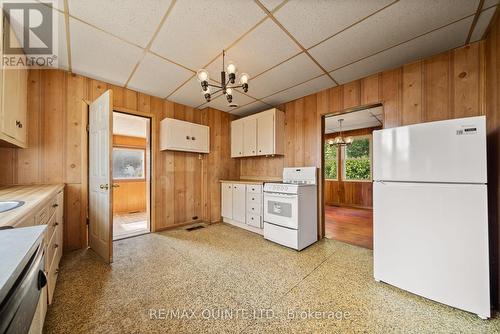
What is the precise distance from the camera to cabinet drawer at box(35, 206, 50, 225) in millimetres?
1246

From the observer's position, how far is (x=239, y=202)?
3.73 m

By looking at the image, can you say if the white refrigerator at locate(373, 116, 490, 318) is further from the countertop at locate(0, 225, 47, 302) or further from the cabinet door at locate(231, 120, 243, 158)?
the cabinet door at locate(231, 120, 243, 158)

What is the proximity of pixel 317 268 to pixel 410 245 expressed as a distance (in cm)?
95

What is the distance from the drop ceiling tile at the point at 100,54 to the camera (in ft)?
6.21

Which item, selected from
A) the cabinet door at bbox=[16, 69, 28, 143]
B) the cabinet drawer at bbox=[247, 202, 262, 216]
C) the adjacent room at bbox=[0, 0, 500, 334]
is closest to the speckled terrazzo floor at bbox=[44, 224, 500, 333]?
the adjacent room at bbox=[0, 0, 500, 334]

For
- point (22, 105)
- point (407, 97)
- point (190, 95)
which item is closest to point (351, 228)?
point (407, 97)

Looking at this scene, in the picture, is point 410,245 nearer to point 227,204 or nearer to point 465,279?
point 465,279

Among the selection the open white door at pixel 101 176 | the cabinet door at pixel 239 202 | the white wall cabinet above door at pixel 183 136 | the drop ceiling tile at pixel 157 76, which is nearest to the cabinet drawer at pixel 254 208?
the cabinet door at pixel 239 202

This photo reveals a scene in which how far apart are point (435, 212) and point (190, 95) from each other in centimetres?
359

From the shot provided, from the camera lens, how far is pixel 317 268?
2.22 metres

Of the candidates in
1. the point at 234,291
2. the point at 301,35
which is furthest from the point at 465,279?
the point at 301,35

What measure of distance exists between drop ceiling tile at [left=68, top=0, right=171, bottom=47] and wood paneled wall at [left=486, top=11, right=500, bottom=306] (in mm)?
2868

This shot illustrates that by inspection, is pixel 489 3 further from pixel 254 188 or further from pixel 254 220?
pixel 254 220
